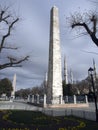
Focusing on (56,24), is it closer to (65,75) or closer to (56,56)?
(56,56)

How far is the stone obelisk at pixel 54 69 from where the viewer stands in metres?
29.3

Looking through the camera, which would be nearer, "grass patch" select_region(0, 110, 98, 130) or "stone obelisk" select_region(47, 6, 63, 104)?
"grass patch" select_region(0, 110, 98, 130)

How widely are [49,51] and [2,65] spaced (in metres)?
16.8

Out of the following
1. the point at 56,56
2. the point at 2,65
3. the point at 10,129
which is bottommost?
the point at 10,129

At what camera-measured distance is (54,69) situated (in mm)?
29641

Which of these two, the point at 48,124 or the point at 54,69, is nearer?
the point at 48,124

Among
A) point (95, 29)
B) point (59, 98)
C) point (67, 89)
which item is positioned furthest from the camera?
point (67, 89)

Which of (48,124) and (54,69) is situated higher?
(54,69)

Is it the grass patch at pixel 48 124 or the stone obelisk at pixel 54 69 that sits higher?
the stone obelisk at pixel 54 69

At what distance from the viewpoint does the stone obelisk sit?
2934cm

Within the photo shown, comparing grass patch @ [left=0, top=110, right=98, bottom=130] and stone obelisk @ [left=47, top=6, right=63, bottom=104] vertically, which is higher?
stone obelisk @ [left=47, top=6, right=63, bottom=104]

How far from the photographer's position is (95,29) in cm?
973

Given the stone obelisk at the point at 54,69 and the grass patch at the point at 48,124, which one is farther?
the stone obelisk at the point at 54,69

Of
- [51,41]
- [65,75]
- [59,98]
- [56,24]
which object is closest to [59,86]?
[59,98]
